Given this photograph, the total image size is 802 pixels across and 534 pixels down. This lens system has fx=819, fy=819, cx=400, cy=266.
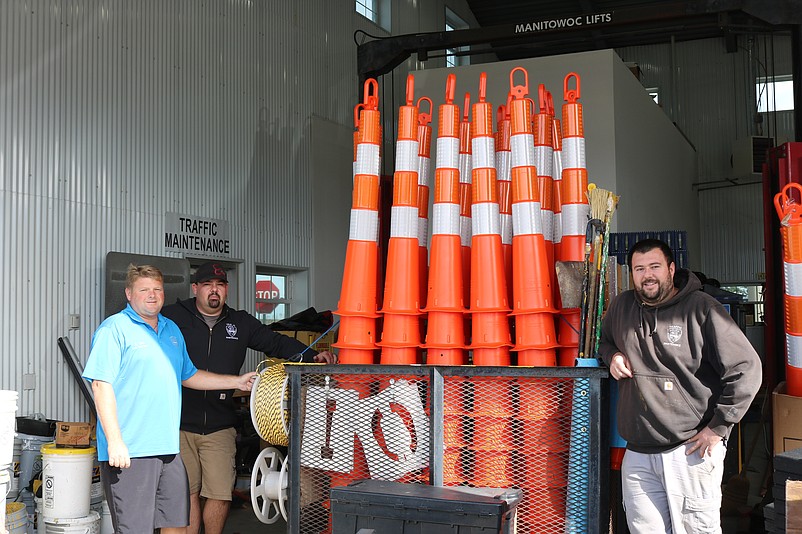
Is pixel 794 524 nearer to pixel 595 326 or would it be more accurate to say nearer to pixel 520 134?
pixel 595 326

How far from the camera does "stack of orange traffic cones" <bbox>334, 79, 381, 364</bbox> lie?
410cm

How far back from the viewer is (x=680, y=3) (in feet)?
26.8

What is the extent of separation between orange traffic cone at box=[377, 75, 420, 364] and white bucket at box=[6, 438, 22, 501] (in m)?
3.29

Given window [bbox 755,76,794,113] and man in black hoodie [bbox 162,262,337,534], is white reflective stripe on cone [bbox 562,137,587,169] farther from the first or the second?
window [bbox 755,76,794,113]

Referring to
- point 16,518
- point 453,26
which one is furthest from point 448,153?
point 453,26

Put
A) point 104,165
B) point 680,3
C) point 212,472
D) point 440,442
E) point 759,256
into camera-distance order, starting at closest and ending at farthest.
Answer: point 440,442
point 212,472
point 104,165
point 680,3
point 759,256

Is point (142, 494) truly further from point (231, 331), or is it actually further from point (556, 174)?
point (556, 174)

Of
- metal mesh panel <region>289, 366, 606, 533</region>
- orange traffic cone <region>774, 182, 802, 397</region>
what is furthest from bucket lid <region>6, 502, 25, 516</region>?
orange traffic cone <region>774, 182, 802, 397</region>

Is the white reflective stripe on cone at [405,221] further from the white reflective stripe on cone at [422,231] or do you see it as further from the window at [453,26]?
the window at [453,26]

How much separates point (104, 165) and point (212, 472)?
3.54m

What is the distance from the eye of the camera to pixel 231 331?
5125 millimetres

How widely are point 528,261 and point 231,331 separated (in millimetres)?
2107

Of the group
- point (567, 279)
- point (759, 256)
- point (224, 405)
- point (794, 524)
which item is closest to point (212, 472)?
point (224, 405)

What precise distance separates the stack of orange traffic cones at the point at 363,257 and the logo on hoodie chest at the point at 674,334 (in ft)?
4.72
